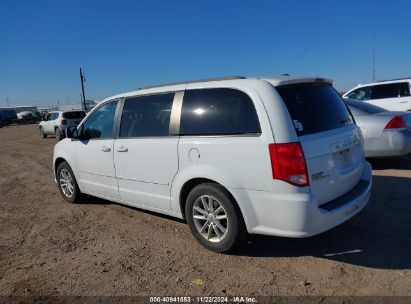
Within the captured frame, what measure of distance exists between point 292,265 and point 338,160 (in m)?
1.14

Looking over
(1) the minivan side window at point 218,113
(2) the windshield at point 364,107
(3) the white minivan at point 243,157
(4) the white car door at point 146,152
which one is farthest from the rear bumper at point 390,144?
(4) the white car door at point 146,152

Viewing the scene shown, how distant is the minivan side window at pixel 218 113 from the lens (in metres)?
3.70

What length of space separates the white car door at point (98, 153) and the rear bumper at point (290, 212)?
7.45ft

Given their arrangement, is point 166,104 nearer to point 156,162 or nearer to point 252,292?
point 156,162

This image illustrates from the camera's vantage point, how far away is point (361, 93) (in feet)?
41.2

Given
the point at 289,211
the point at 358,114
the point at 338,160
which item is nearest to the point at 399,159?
the point at 358,114

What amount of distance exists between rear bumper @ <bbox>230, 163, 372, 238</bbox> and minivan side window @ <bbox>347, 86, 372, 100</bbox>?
31.7ft

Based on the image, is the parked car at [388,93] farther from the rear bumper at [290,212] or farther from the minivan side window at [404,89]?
the rear bumper at [290,212]

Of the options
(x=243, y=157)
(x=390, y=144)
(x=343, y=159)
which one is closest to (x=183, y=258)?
(x=243, y=157)

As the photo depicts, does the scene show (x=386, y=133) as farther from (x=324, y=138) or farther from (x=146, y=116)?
(x=146, y=116)

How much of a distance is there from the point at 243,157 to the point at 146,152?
4.79 feet

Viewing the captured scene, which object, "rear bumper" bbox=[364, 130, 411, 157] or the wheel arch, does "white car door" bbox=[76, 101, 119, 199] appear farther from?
"rear bumper" bbox=[364, 130, 411, 157]

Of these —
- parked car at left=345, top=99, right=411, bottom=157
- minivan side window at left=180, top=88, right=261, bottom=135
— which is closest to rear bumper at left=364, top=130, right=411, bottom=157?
parked car at left=345, top=99, right=411, bottom=157

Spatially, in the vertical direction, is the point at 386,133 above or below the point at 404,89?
below
